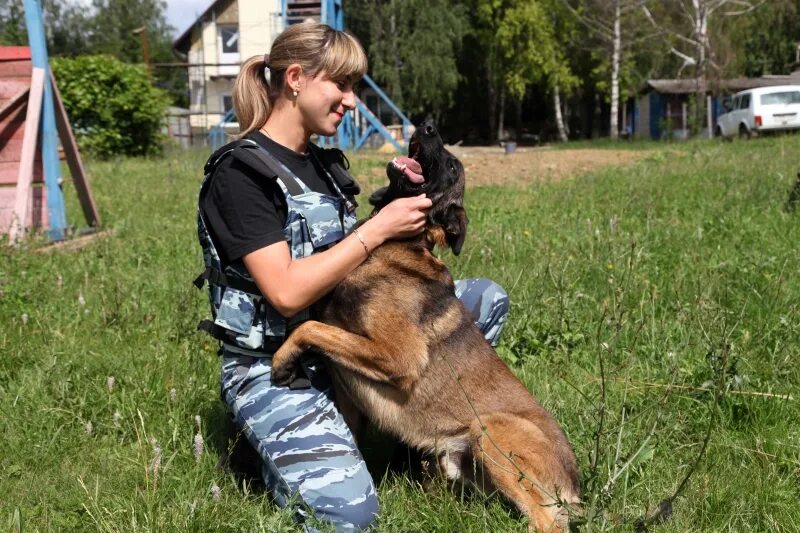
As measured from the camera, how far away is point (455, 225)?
2.98 metres

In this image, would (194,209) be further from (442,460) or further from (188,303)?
(442,460)

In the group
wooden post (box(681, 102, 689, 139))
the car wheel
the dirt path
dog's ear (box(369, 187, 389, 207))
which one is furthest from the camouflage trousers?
wooden post (box(681, 102, 689, 139))

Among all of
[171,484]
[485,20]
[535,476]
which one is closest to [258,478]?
[171,484]

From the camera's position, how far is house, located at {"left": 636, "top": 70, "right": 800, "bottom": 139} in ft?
111

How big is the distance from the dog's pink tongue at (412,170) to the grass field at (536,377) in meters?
0.98

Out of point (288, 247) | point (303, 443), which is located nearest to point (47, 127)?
point (288, 247)

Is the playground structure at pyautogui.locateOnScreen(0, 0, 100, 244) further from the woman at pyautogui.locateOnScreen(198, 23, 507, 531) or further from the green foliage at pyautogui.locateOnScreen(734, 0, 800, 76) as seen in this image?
the green foliage at pyautogui.locateOnScreen(734, 0, 800, 76)

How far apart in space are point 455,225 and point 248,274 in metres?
0.87

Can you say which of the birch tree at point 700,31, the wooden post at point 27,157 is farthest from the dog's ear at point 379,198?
the birch tree at point 700,31

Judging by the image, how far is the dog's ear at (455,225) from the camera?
2.96m

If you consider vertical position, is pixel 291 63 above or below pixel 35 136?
below

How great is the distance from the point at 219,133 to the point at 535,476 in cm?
2188

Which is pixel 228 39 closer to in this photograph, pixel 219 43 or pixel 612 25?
pixel 219 43

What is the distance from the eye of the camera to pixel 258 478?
2.91 m
